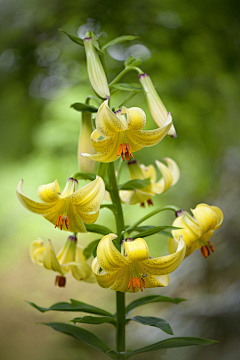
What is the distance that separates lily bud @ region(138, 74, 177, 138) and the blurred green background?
3.08 feet

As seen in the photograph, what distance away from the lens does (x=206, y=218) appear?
2.05ft

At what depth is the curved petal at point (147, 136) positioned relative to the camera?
1.75 feet

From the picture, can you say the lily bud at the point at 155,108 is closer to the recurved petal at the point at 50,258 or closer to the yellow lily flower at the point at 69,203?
the yellow lily flower at the point at 69,203

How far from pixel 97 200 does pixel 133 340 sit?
1147 millimetres

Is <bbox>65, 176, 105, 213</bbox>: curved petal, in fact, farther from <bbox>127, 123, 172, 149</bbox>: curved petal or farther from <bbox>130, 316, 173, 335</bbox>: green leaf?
<bbox>130, 316, 173, 335</bbox>: green leaf

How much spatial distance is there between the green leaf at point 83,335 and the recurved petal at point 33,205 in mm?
312

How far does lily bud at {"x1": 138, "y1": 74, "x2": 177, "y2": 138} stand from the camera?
597 mm

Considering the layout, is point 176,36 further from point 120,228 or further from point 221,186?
point 120,228

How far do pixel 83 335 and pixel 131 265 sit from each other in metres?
0.28

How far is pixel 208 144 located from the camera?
1528mm

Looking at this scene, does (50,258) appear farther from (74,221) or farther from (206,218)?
(206,218)

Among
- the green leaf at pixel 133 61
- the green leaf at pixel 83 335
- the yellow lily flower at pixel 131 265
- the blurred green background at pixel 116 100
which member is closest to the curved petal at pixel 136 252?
the yellow lily flower at pixel 131 265

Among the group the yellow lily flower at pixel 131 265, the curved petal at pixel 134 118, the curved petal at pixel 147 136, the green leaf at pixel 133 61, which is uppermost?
the green leaf at pixel 133 61

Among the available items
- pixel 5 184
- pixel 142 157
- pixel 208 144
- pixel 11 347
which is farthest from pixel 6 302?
pixel 208 144
